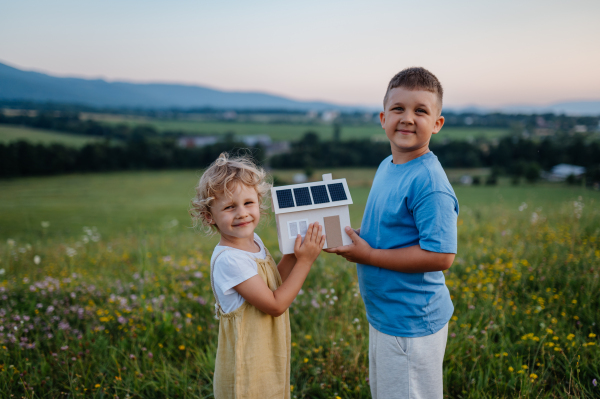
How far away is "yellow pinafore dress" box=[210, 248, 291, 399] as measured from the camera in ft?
4.88

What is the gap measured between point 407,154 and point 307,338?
164 cm

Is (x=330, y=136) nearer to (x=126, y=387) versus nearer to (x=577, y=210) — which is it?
(x=577, y=210)

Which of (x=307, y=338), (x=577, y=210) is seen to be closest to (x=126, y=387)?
(x=307, y=338)

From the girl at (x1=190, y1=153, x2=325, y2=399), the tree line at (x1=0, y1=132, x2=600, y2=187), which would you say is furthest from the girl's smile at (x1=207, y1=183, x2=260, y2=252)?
the tree line at (x1=0, y1=132, x2=600, y2=187)

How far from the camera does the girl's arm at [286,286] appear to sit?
1.44m

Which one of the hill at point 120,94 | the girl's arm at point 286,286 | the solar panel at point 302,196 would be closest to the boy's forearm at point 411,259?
the girl's arm at point 286,286

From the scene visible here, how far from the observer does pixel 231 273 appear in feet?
4.74

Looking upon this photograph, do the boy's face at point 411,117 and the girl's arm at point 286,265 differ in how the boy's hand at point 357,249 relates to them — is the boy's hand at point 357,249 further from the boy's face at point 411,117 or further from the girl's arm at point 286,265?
the boy's face at point 411,117

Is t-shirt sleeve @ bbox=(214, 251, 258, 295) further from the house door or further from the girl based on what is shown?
the house door

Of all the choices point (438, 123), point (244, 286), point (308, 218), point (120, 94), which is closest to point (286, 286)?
point (244, 286)

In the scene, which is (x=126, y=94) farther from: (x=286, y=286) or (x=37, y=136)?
(x=286, y=286)

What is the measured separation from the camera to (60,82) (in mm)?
57719

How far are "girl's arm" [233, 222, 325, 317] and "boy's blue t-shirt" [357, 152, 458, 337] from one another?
0.95 feet

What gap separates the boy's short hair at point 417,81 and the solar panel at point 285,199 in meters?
0.66
